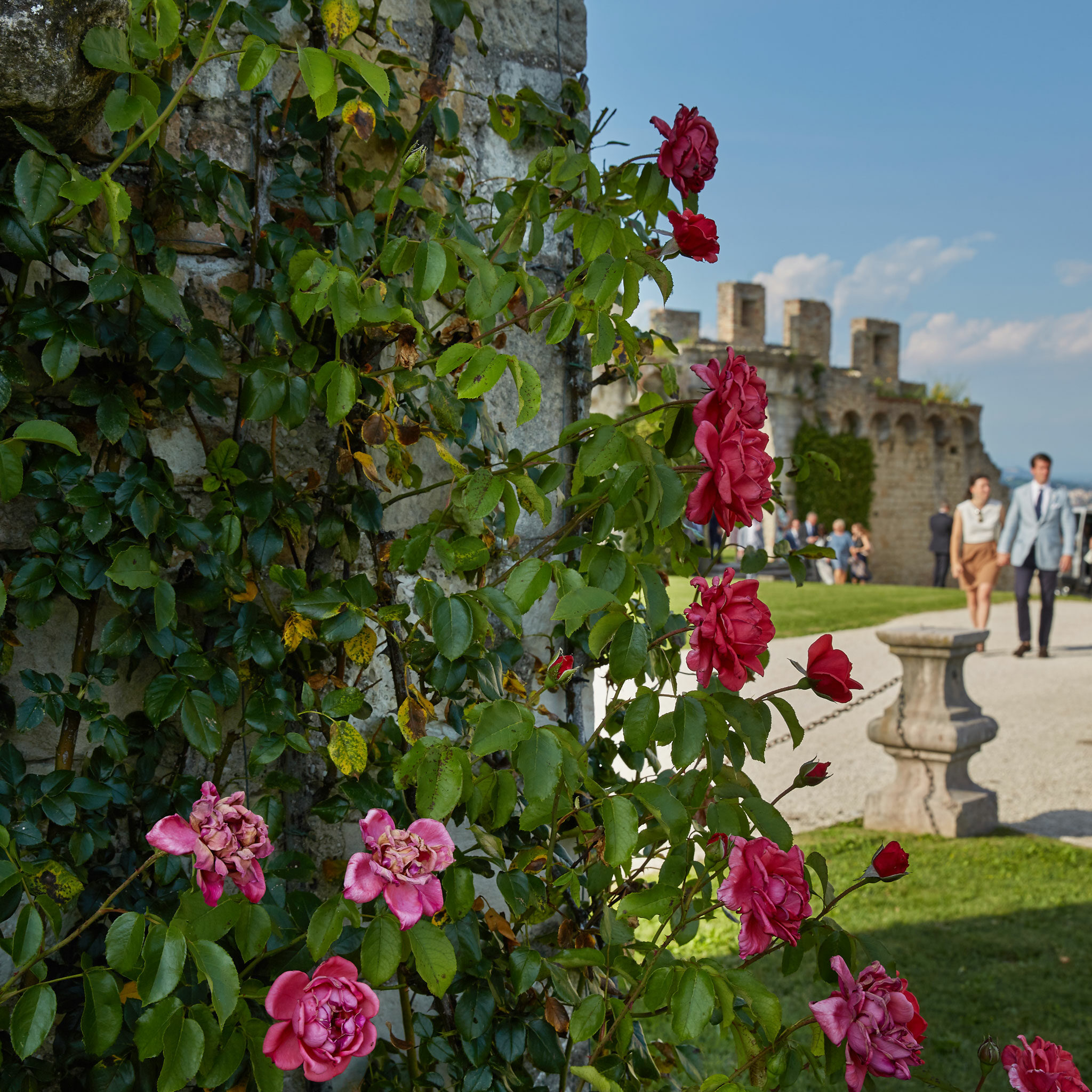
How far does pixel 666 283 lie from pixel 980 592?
28.8 ft

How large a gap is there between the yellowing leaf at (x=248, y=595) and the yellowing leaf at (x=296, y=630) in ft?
0.26

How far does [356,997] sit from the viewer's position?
962mm

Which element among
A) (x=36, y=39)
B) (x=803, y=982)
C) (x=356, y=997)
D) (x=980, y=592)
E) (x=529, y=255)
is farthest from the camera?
(x=980, y=592)

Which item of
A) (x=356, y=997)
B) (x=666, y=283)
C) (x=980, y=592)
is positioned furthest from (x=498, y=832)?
(x=980, y=592)

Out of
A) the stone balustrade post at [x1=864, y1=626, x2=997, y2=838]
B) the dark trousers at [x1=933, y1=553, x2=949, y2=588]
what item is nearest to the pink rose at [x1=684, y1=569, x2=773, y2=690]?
the stone balustrade post at [x1=864, y1=626, x2=997, y2=838]

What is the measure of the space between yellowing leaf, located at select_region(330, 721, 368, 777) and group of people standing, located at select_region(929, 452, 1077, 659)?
786cm

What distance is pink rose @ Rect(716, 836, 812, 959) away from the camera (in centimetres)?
113

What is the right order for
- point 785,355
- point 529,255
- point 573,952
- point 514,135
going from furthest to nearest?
1. point 785,355
2. point 514,135
3. point 529,255
4. point 573,952

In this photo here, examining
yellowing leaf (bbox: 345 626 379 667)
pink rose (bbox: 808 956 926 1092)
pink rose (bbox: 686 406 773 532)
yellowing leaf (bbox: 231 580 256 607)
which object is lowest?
pink rose (bbox: 808 956 926 1092)

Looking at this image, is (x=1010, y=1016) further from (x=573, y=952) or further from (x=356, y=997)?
(x=356, y=997)

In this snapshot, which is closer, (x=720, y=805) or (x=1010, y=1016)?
(x=720, y=805)

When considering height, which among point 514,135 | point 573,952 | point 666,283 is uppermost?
point 514,135

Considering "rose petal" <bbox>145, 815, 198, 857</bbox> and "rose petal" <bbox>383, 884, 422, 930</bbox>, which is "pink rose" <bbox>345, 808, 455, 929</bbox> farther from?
"rose petal" <bbox>145, 815, 198, 857</bbox>

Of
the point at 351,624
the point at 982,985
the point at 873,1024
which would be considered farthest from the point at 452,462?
the point at 982,985
